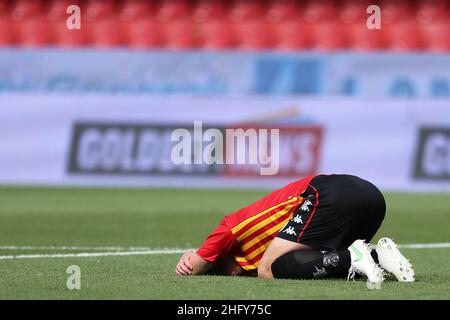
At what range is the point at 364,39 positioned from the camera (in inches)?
795

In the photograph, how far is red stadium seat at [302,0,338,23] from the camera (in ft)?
68.9

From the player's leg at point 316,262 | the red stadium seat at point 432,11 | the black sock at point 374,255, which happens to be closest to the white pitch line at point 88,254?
the player's leg at point 316,262

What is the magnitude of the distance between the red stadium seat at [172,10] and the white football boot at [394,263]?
1439 cm

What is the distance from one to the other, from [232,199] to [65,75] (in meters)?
4.15

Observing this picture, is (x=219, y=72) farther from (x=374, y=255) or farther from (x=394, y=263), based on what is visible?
(x=394, y=263)

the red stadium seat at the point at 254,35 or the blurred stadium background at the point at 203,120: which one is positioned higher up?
the red stadium seat at the point at 254,35

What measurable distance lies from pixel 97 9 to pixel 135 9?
78cm

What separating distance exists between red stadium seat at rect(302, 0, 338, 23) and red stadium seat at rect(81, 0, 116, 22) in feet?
12.7

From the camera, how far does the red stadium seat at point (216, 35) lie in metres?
20.1

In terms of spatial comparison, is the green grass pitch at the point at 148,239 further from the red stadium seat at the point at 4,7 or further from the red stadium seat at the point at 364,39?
the red stadium seat at the point at 4,7

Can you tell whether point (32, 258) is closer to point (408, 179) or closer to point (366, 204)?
point (366, 204)

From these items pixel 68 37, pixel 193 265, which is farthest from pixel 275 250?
pixel 68 37

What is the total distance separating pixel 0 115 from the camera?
1644cm

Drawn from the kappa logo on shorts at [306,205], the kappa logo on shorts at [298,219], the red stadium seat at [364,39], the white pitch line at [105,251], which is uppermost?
the red stadium seat at [364,39]
